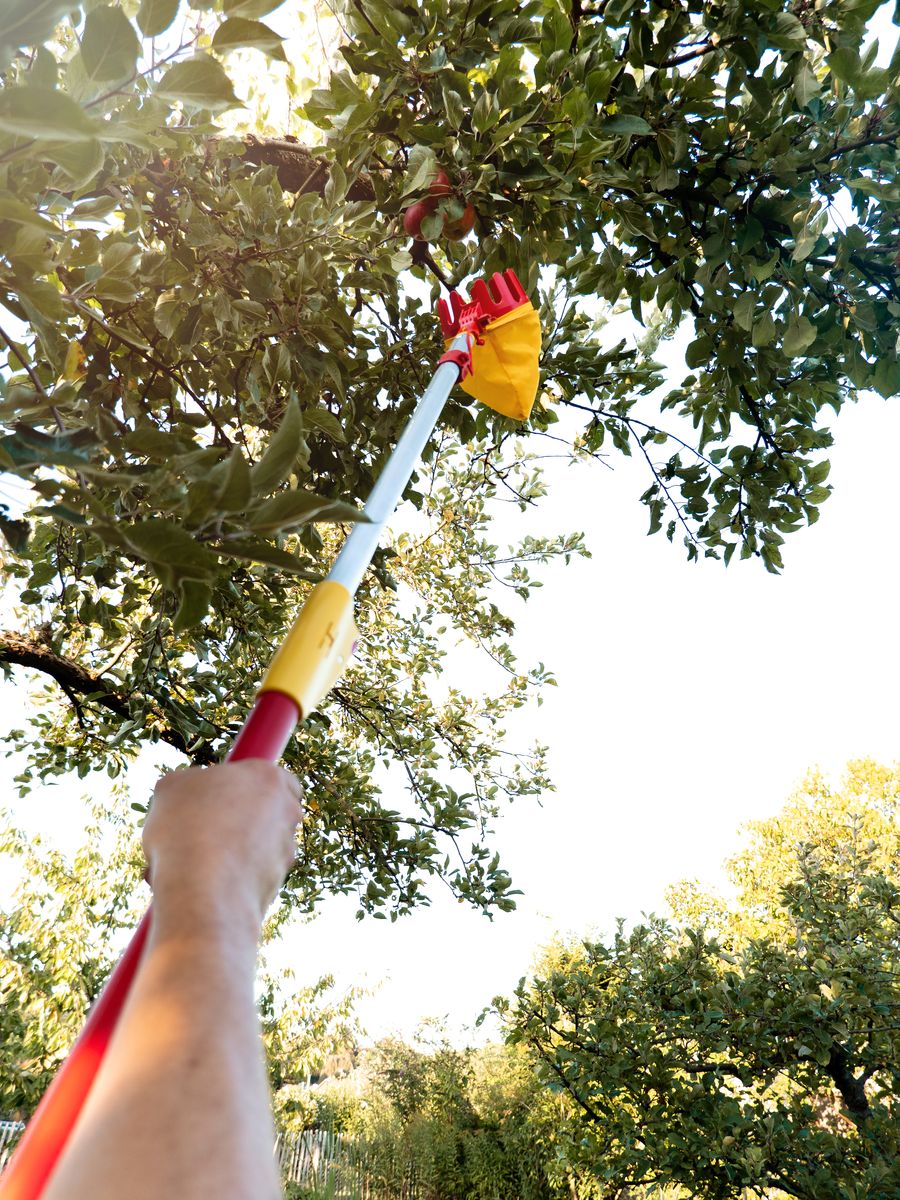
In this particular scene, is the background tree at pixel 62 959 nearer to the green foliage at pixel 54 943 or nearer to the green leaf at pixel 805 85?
the green foliage at pixel 54 943

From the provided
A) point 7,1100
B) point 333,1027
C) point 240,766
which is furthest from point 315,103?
point 7,1100

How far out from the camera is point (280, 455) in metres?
0.80

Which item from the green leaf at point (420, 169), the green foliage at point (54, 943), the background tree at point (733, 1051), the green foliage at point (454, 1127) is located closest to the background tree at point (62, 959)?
the green foliage at point (54, 943)

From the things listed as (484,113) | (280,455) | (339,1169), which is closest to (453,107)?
(484,113)

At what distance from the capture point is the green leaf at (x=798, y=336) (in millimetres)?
1936

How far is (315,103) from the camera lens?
5.80ft

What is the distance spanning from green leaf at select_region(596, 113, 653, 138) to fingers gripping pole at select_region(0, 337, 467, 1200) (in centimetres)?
87

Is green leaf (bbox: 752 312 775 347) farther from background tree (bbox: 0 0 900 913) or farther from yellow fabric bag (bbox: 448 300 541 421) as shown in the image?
yellow fabric bag (bbox: 448 300 541 421)

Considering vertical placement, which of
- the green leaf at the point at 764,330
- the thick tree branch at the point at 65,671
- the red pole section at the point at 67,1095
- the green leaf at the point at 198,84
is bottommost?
the red pole section at the point at 67,1095

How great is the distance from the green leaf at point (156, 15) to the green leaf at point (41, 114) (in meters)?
0.25

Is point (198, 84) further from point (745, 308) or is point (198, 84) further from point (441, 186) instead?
point (745, 308)

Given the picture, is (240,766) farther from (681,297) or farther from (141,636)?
(141,636)

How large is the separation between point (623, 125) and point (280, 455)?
4.55ft

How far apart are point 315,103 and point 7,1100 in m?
18.0
